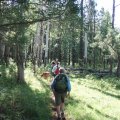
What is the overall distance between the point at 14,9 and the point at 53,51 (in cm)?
5638

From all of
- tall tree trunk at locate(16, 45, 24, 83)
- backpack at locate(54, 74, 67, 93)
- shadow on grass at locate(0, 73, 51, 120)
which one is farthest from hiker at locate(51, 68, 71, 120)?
tall tree trunk at locate(16, 45, 24, 83)

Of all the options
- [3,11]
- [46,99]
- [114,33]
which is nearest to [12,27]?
[3,11]

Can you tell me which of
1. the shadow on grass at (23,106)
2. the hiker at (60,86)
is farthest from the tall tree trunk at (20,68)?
the hiker at (60,86)

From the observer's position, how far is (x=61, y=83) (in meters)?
11.7

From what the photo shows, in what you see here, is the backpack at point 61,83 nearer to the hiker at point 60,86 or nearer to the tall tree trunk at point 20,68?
the hiker at point 60,86

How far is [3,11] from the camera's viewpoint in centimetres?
1059

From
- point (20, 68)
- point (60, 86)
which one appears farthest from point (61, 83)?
point (20, 68)

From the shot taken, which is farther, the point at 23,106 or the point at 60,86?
the point at 23,106

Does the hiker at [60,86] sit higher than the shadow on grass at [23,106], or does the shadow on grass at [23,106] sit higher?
the hiker at [60,86]

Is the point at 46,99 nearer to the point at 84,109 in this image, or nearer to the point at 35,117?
the point at 84,109

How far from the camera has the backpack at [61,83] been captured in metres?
11.7

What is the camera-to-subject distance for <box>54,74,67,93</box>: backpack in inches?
460

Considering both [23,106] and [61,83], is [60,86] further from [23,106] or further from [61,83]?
[23,106]

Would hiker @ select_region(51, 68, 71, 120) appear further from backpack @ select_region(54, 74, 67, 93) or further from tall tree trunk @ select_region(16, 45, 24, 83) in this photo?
tall tree trunk @ select_region(16, 45, 24, 83)
